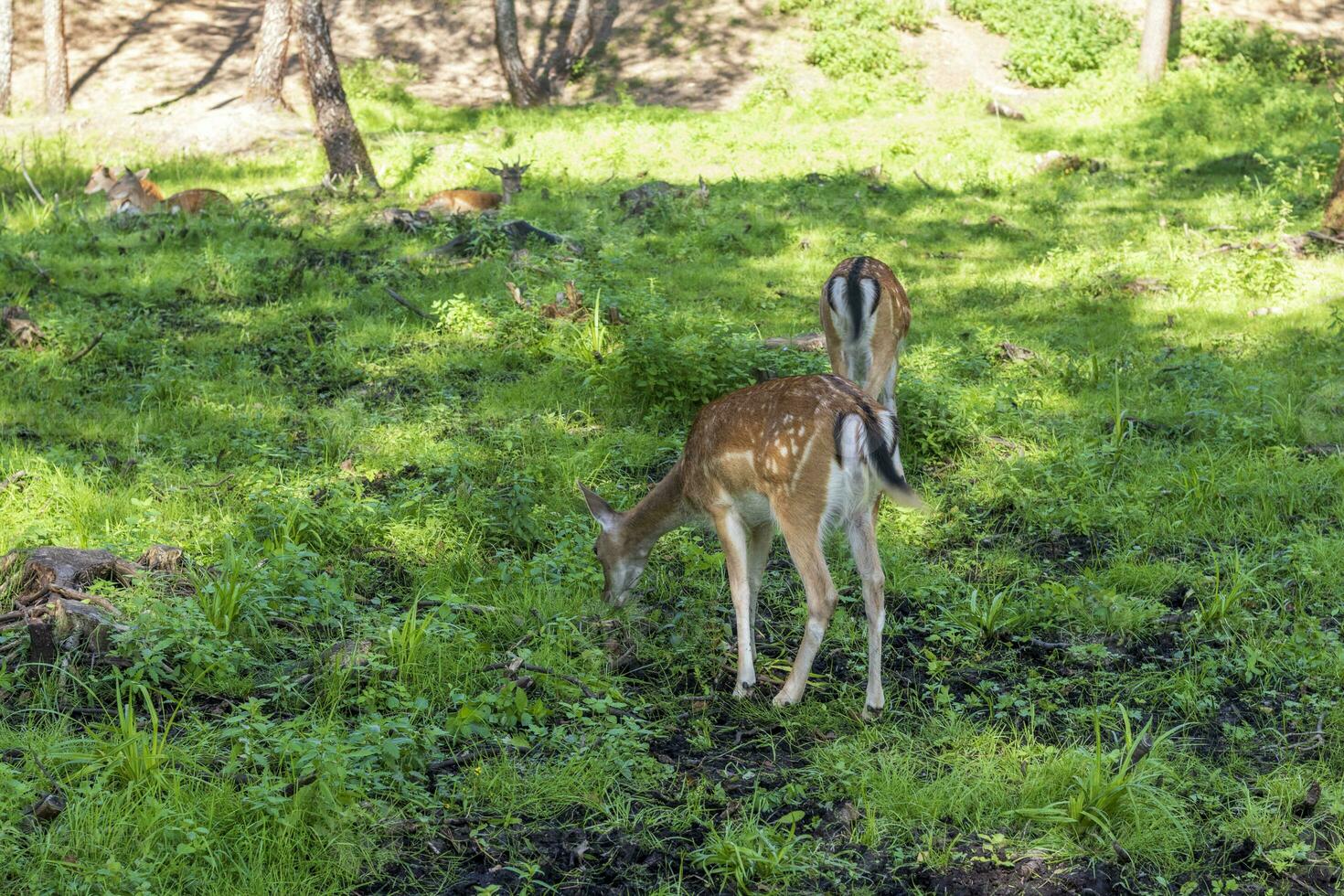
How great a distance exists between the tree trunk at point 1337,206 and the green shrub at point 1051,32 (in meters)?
8.07

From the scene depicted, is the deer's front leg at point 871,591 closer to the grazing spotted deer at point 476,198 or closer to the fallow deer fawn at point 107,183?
the grazing spotted deer at point 476,198

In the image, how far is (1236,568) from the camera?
602cm

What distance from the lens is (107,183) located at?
1370 cm

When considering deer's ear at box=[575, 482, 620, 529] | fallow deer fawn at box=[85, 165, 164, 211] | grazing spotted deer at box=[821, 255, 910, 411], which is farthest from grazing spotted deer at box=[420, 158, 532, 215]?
deer's ear at box=[575, 482, 620, 529]

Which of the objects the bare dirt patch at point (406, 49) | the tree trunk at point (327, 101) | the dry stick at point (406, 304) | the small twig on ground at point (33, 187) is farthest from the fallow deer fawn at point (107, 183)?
Result: the dry stick at point (406, 304)

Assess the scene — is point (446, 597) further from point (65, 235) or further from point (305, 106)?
point (305, 106)

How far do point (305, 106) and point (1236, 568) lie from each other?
15633mm

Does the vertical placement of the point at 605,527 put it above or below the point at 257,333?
above

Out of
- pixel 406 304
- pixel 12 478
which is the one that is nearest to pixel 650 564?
pixel 12 478

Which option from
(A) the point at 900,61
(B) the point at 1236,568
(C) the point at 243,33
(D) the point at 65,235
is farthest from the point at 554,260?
(C) the point at 243,33

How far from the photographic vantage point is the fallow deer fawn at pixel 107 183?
13.3 m

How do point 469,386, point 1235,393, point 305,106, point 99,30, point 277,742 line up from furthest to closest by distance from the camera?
point 99,30, point 305,106, point 469,386, point 1235,393, point 277,742

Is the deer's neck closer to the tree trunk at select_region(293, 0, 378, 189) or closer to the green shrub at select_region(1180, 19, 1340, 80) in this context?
the tree trunk at select_region(293, 0, 378, 189)

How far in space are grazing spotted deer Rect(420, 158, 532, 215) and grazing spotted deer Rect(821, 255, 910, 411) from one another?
6305 millimetres
